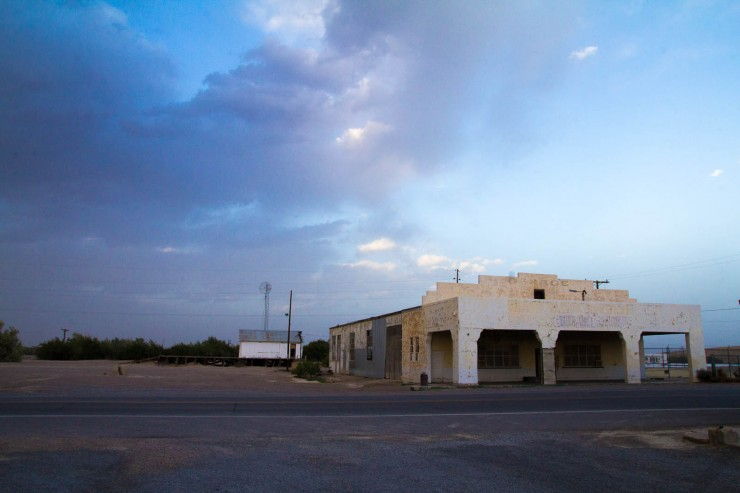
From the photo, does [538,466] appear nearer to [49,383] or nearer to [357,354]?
[49,383]

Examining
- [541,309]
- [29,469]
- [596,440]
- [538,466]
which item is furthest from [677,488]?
[541,309]

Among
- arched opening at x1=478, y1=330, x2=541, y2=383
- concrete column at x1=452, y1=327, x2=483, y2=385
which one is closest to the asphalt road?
concrete column at x1=452, y1=327, x2=483, y2=385

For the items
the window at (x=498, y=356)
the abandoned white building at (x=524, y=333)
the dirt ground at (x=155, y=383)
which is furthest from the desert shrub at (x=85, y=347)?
the window at (x=498, y=356)

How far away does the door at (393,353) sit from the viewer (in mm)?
39469

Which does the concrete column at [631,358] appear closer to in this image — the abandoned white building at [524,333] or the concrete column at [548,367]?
the abandoned white building at [524,333]

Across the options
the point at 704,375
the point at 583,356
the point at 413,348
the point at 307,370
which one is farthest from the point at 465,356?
the point at 307,370

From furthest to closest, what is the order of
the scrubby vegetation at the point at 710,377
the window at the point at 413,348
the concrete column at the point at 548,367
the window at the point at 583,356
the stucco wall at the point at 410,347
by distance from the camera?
the window at the point at 583,356
the window at the point at 413,348
the stucco wall at the point at 410,347
the scrubby vegetation at the point at 710,377
the concrete column at the point at 548,367

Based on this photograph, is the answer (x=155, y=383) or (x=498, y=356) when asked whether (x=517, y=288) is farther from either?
(x=155, y=383)

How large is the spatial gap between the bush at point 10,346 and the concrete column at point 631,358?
61791mm

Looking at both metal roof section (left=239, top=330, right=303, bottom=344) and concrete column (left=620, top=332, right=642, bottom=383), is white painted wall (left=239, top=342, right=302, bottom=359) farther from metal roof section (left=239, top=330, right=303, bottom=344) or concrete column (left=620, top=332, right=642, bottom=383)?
concrete column (left=620, top=332, right=642, bottom=383)

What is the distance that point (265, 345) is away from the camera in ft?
242

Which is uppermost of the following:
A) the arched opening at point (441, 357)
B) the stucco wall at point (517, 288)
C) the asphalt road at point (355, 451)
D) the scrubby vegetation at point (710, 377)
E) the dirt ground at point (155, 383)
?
the stucco wall at point (517, 288)

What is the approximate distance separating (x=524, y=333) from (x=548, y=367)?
171 inches

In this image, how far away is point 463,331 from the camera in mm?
31266
